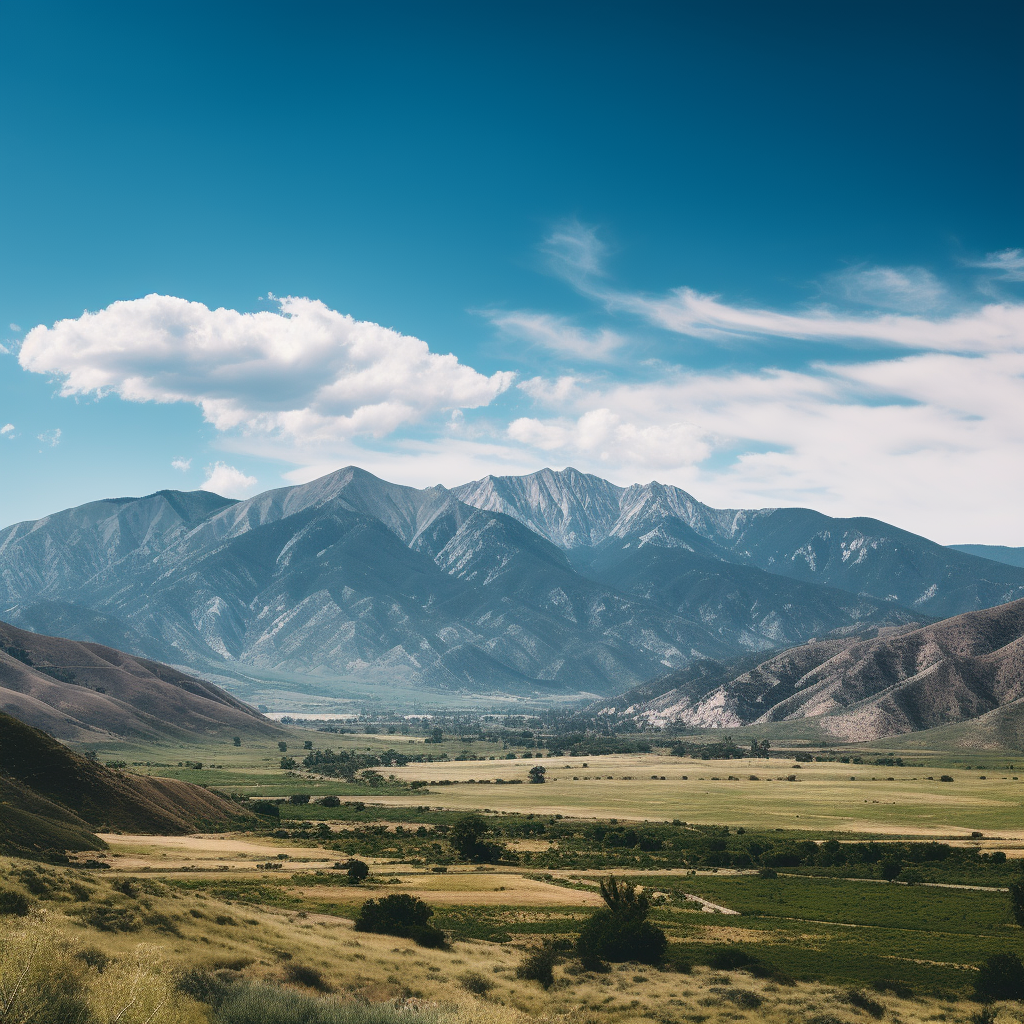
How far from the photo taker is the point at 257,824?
11462 centimetres

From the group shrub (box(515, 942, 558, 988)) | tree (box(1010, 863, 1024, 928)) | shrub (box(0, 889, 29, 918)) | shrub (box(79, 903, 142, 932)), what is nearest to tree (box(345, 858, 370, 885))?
shrub (box(515, 942, 558, 988))

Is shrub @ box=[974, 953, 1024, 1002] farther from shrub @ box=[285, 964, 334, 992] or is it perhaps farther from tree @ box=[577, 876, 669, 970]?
shrub @ box=[285, 964, 334, 992]

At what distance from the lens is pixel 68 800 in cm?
8869

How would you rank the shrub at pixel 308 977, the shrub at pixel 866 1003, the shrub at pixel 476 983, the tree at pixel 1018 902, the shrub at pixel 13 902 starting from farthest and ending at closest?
the tree at pixel 1018 902, the shrub at pixel 866 1003, the shrub at pixel 476 983, the shrub at pixel 308 977, the shrub at pixel 13 902

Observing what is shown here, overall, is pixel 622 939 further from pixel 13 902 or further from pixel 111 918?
pixel 13 902

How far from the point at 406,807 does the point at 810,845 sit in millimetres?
70710

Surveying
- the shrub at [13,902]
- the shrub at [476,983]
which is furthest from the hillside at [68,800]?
the shrub at [476,983]

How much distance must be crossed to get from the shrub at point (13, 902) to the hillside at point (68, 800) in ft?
90.6

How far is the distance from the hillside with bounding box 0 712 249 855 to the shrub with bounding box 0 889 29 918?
27624 mm

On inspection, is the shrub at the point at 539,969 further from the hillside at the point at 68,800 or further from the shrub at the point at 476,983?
the hillside at the point at 68,800

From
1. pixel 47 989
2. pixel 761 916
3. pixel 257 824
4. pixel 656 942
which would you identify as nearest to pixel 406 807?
pixel 257 824

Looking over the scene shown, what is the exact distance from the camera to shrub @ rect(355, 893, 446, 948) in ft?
168

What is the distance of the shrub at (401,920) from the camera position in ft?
168

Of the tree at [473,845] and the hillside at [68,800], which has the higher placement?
the hillside at [68,800]
